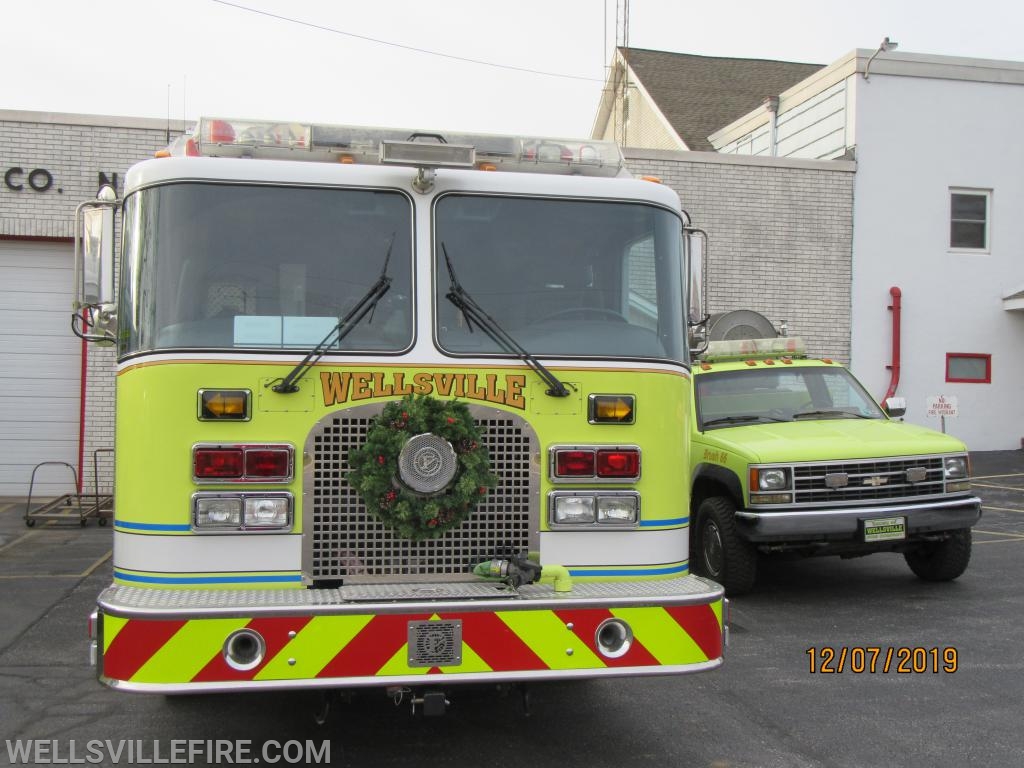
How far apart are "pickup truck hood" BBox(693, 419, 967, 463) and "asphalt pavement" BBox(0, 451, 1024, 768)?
116cm

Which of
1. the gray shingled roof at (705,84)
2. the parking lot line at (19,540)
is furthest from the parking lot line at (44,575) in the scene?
the gray shingled roof at (705,84)

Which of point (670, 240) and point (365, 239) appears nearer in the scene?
point (365, 239)

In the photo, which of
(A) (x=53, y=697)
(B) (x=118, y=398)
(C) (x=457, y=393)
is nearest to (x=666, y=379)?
(C) (x=457, y=393)

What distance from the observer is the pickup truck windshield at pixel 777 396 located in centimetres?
928

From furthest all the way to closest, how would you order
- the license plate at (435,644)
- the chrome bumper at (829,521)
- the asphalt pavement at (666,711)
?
1. the chrome bumper at (829,521)
2. the asphalt pavement at (666,711)
3. the license plate at (435,644)

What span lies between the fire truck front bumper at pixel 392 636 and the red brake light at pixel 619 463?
54cm

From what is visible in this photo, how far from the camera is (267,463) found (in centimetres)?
434

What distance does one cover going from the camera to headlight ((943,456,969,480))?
8.23m

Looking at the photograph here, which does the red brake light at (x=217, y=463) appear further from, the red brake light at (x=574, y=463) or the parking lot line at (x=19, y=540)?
the parking lot line at (x=19, y=540)

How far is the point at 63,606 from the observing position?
7953 mm

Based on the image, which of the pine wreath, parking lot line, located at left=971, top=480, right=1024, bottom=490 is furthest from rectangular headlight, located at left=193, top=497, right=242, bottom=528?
parking lot line, located at left=971, top=480, right=1024, bottom=490

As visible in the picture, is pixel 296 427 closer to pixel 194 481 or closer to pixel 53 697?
pixel 194 481

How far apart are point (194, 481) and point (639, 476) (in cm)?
189

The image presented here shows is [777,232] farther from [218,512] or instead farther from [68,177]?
[218,512]
